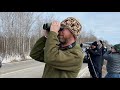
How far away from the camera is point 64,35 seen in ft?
4.58

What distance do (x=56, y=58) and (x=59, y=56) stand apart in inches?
0.7

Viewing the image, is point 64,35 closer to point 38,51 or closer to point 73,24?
point 73,24

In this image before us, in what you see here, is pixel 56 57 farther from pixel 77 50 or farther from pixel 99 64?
pixel 99 64

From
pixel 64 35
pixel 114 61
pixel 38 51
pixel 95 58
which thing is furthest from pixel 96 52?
pixel 64 35

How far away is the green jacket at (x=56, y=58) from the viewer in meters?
1.30

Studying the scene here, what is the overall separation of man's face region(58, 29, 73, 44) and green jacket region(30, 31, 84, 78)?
46 millimetres

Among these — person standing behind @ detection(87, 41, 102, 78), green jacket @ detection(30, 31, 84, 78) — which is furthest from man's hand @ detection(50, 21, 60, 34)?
person standing behind @ detection(87, 41, 102, 78)

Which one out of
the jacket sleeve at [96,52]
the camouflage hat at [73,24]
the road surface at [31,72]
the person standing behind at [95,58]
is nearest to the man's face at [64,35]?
the camouflage hat at [73,24]

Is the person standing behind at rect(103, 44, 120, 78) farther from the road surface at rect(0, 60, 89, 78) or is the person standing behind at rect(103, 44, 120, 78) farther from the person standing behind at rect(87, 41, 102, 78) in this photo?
the person standing behind at rect(87, 41, 102, 78)

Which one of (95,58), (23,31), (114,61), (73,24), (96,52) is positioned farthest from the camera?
(23,31)

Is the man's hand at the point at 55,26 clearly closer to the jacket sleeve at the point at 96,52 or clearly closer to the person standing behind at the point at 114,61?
the person standing behind at the point at 114,61
